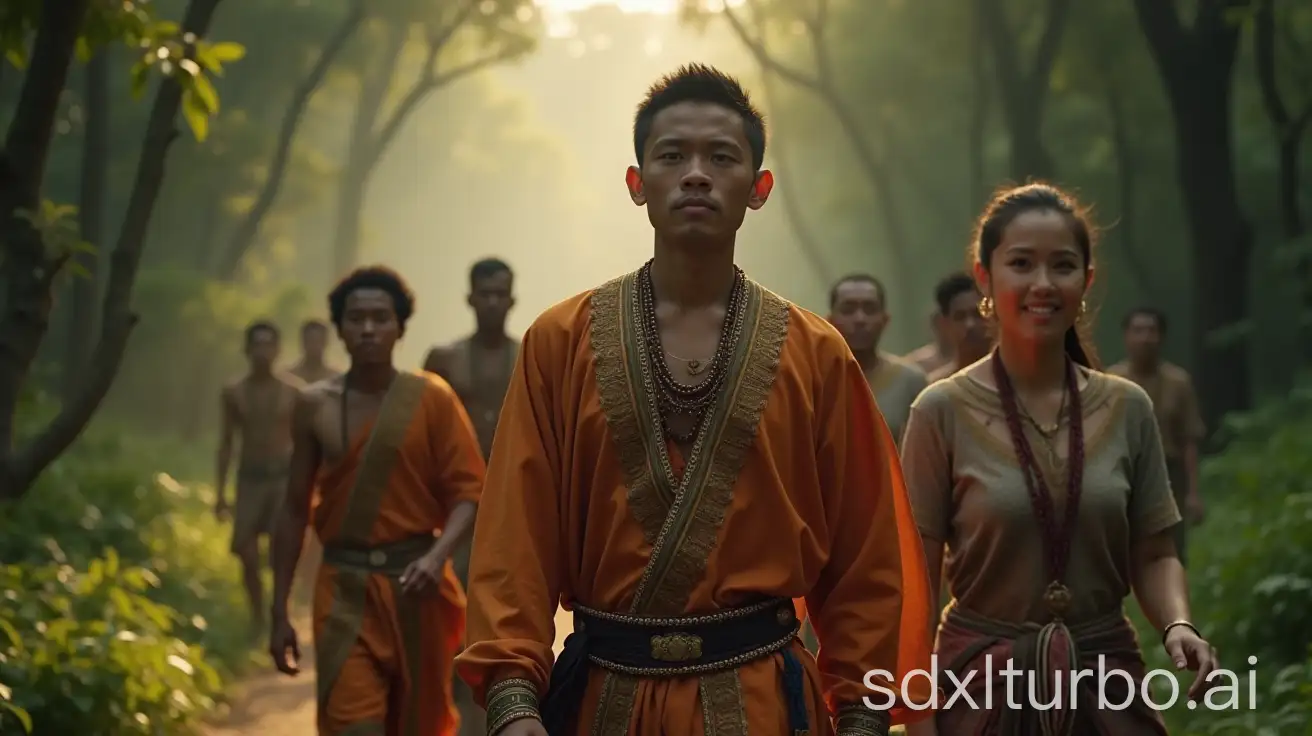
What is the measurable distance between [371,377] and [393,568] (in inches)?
32.6

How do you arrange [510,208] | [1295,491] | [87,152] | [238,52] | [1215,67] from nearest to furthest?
[238,52]
[1295,491]
[1215,67]
[87,152]
[510,208]

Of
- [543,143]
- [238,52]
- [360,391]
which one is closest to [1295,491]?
[360,391]

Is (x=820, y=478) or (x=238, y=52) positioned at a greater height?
(x=238, y=52)

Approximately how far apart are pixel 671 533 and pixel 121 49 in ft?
86.1

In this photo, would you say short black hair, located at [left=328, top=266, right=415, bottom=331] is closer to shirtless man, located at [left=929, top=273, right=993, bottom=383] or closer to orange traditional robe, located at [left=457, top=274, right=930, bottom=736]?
shirtless man, located at [left=929, top=273, right=993, bottom=383]

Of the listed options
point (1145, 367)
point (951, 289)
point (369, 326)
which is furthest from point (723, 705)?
point (1145, 367)

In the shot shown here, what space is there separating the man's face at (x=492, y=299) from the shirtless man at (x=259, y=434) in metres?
4.49

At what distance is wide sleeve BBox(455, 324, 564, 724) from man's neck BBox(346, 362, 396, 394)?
3375 mm

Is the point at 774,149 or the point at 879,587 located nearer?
the point at 879,587

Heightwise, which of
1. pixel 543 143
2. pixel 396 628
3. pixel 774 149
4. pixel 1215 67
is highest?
pixel 543 143

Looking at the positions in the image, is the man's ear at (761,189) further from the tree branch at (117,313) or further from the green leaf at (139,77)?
the tree branch at (117,313)

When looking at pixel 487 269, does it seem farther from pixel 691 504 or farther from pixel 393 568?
pixel 691 504

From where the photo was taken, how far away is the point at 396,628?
22.2 ft

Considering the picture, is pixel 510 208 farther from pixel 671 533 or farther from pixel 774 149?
pixel 671 533
